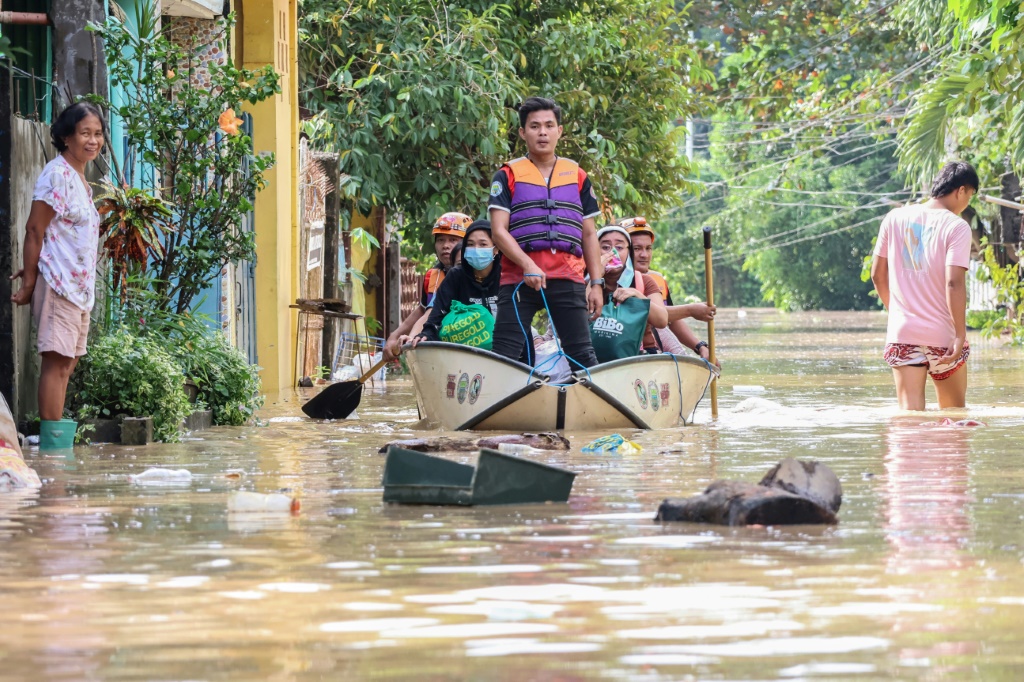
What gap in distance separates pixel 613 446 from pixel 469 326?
8.34 feet

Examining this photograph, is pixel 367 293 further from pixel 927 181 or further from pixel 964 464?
pixel 964 464

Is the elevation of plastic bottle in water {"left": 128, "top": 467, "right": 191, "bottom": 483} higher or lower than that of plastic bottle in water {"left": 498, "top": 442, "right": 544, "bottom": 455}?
lower

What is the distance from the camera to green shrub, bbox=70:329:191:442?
34.7 feet

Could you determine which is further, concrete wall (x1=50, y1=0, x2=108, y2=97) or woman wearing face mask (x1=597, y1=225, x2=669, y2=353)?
woman wearing face mask (x1=597, y1=225, x2=669, y2=353)

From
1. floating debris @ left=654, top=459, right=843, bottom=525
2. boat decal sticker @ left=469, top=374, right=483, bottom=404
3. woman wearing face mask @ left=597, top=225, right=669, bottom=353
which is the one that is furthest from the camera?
woman wearing face mask @ left=597, top=225, right=669, bottom=353

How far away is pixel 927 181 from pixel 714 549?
16.2 m

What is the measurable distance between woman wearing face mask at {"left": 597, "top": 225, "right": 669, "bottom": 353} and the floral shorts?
5.20ft

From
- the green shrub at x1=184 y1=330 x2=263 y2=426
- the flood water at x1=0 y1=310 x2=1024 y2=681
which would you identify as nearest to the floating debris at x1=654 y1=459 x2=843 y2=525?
the flood water at x1=0 y1=310 x2=1024 y2=681

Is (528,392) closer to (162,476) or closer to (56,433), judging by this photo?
(56,433)

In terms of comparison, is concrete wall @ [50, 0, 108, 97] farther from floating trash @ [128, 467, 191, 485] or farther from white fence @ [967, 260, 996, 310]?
white fence @ [967, 260, 996, 310]

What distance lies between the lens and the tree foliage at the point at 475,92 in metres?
19.9

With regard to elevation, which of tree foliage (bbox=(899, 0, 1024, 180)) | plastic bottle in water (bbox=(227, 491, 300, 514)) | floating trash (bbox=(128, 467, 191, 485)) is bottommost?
plastic bottle in water (bbox=(227, 491, 300, 514))

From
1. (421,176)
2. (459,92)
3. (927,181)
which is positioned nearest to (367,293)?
(421,176)

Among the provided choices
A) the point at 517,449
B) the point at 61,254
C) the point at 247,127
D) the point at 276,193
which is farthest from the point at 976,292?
the point at 61,254
